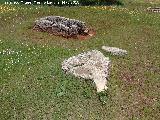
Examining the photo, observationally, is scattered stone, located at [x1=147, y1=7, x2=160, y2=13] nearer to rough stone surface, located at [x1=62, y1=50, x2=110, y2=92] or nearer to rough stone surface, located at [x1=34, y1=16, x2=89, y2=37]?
rough stone surface, located at [x1=34, y1=16, x2=89, y2=37]

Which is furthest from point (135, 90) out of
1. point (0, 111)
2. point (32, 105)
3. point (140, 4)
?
point (140, 4)

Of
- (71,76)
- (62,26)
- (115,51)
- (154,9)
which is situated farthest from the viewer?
(154,9)

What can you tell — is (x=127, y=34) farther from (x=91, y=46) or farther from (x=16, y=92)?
(x=16, y=92)

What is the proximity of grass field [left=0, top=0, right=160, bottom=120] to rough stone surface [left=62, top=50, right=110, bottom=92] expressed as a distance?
0.40 metres

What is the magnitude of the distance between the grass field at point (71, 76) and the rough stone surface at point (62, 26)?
31.1 inches

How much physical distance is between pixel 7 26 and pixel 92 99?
13.8 meters

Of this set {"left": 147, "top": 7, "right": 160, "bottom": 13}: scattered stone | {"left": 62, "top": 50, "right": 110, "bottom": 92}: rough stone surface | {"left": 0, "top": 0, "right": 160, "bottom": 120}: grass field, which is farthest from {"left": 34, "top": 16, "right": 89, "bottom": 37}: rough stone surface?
{"left": 147, "top": 7, "right": 160, "bottom": 13}: scattered stone

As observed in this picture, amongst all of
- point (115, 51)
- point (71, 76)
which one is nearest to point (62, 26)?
point (115, 51)

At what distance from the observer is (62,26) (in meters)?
31.6

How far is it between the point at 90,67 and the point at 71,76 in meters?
1.37

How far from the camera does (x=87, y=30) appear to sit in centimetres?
3262

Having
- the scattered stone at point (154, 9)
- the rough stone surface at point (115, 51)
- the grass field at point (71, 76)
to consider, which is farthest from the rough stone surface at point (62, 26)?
the scattered stone at point (154, 9)

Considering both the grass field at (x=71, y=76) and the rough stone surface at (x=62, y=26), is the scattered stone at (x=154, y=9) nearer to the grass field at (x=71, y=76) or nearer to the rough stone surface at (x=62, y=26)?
the grass field at (x=71, y=76)

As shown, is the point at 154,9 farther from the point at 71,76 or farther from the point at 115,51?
the point at 71,76
